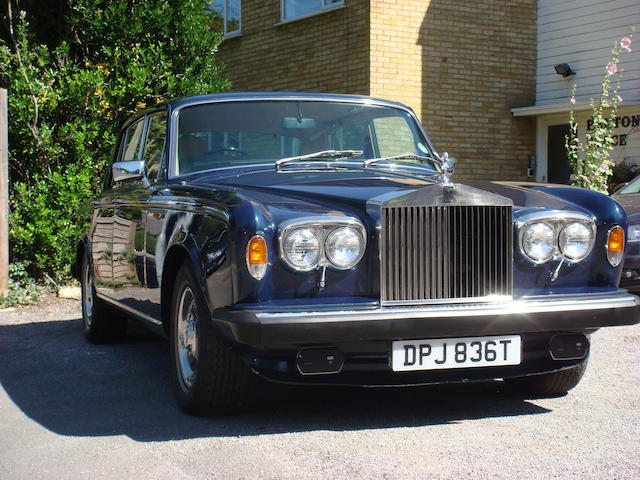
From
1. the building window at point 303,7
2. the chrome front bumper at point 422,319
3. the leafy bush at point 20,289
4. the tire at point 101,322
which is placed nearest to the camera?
the chrome front bumper at point 422,319


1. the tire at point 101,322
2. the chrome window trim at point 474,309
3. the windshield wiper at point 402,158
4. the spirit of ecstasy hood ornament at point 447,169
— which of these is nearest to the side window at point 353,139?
the windshield wiper at point 402,158

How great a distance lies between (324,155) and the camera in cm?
520

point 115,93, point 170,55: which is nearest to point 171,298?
point 115,93

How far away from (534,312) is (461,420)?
66cm

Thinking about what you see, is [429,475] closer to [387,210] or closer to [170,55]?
[387,210]

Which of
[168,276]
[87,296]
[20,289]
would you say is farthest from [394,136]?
[20,289]

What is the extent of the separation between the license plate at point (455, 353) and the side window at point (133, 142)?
9.74 feet

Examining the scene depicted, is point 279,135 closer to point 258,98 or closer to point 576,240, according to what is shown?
point 258,98

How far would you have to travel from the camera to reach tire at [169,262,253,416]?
4137mm

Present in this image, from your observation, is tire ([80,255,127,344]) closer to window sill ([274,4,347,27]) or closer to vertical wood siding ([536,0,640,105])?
window sill ([274,4,347,27])

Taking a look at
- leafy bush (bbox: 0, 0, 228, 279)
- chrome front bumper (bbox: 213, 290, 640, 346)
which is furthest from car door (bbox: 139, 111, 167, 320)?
leafy bush (bbox: 0, 0, 228, 279)

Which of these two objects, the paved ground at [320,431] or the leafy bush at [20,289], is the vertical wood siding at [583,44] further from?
the leafy bush at [20,289]

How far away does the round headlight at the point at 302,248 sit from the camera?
12.6 feet

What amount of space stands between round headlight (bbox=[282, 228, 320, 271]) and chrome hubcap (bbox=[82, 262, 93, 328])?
334 cm
